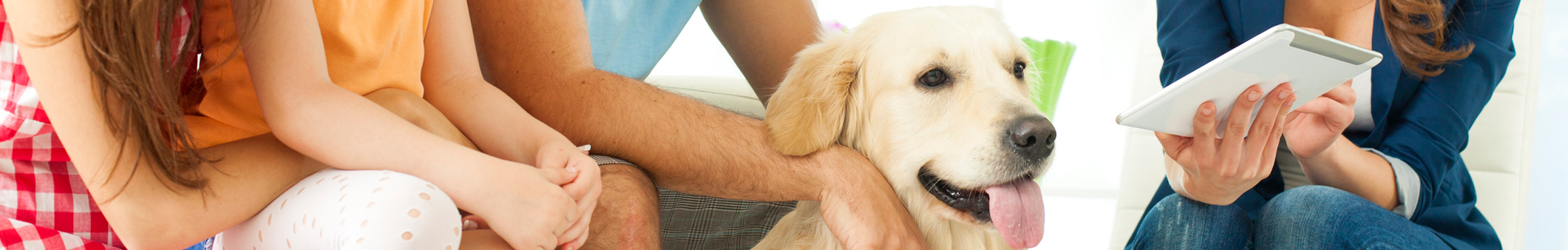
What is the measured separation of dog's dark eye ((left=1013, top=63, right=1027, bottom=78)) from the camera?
2.97 feet

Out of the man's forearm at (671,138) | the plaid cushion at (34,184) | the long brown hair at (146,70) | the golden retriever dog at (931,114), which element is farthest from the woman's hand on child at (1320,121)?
the plaid cushion at (34,184)

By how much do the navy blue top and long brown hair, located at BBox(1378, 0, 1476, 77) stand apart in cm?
1

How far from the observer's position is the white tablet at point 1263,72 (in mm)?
698

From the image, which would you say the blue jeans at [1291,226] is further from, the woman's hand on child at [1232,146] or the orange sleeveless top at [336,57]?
the orange sleeveless top at [336,57]

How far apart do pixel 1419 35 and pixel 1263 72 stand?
72cm

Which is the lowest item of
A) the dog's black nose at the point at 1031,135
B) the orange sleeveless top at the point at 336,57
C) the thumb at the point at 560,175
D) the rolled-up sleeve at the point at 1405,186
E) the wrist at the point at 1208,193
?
the rolled-up sleeve at the point at 1405,186

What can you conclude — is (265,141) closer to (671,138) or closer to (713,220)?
(671,138)

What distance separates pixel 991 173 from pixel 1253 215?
0.77 metres

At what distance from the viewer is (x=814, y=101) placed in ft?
2.82

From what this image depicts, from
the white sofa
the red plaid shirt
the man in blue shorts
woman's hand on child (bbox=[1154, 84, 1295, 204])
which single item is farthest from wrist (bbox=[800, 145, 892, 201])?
the white sofa

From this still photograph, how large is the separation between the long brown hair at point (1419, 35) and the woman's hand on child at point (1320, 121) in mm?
253

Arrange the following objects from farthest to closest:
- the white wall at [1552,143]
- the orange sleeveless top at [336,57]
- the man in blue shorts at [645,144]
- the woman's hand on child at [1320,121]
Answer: the white wall at [1552,143] < the woman's hand on child at [1320,121] < the man in blue shorts at [645,144] < the orange sleeveless top at [336,57]

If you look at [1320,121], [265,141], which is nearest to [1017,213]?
[1320,121]

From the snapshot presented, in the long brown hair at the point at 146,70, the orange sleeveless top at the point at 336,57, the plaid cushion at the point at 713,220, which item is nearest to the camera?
the long brown hair at the point at 146,70
